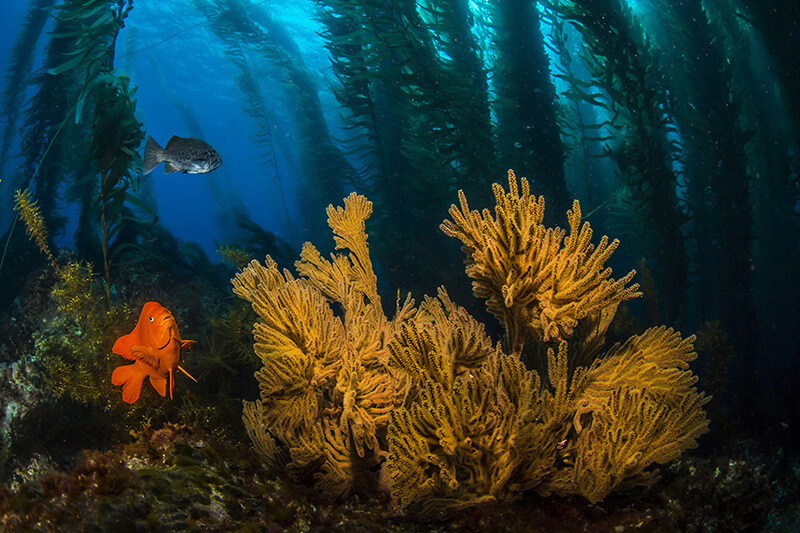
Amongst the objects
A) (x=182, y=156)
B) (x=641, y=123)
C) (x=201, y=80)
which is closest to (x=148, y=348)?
(x=182, y=156)

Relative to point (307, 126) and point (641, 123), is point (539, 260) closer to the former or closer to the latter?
point (641, 123)

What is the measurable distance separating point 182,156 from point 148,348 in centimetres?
294

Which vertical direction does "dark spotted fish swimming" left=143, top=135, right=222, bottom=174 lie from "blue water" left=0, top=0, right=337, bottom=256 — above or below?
above

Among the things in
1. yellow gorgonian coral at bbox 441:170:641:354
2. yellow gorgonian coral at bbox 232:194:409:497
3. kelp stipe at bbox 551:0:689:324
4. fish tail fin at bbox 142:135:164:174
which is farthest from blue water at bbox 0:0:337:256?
kelp stipe at bbox 551:0:689:324

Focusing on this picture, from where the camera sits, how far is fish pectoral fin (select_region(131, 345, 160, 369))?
2.20 metres

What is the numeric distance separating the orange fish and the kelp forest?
1.16 ft

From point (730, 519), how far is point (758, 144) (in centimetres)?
1184

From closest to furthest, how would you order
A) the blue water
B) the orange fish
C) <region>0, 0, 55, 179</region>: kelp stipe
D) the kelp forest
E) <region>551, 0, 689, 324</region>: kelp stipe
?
the kelp forest < the orange fish < <region>551, 0, 689, 324</region>: kelp stipe < <region>0, 0, 55, 179</region>: kelp stipe < the blue water

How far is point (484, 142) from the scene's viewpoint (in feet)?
22.2

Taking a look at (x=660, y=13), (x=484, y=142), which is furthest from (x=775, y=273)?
(x=484, y=142)

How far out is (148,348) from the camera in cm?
222

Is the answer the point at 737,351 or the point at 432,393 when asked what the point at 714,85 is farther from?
the point at 432,393

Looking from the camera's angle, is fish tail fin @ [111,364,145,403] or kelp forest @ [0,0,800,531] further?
fish tail fin @ [111,364,145,403]

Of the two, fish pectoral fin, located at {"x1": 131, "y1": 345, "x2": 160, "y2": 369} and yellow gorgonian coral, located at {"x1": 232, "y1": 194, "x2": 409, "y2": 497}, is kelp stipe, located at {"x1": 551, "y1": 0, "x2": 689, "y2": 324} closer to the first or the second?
yellow gorgonian coral, located at {"x1": 232, "y1": 194, "x2": 409, "y2": 497}
